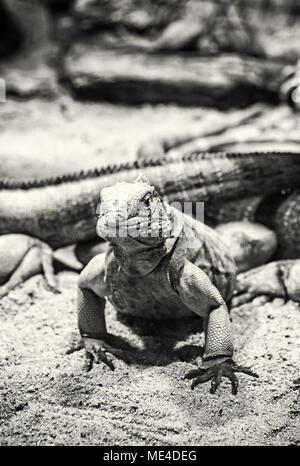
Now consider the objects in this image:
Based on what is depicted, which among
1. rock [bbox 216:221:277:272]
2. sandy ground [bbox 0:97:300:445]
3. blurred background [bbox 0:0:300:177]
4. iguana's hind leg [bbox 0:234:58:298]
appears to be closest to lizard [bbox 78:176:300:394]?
sandy ground [bbox 0:97:300:445]

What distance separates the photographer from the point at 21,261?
16.6ft

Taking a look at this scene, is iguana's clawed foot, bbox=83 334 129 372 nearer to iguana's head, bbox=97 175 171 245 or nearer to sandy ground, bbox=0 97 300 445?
sandy ground, bbox=0 97 300 445

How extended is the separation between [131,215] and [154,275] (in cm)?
68

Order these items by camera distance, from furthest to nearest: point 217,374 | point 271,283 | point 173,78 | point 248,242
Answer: point 173,78 → point 248,242 → point 271,283 → point 217,374

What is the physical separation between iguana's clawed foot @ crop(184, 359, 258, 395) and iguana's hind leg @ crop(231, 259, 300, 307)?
952 millimetres

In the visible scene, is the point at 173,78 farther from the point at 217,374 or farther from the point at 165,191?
the point at 217,374

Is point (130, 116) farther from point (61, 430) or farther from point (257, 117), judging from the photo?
point (61, 430)

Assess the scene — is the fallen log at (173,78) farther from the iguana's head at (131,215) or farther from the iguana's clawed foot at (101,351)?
the iguana's head at (131,215)

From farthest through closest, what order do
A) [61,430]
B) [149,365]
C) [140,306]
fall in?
1. [140,306]
2. [149,365]
3. [61,430]

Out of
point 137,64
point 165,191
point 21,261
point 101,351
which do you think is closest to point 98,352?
point 101,351

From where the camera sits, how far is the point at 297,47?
28.7ft
